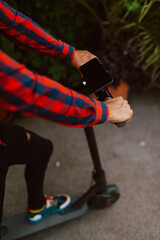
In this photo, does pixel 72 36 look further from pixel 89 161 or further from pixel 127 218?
pixel 127 218

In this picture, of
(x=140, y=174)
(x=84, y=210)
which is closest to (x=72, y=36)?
(x=140, y=174)

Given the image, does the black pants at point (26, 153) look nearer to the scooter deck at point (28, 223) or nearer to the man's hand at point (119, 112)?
the scooter deck at point (28, 223)

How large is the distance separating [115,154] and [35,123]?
2.98ft

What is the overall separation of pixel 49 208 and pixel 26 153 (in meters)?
0.64

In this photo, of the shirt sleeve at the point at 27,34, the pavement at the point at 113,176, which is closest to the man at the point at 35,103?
the shirt sleeve at the point at 27,34

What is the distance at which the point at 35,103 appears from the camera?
807 millimetres

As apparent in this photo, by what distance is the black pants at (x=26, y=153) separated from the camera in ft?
3.62

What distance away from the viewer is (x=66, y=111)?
88 cm

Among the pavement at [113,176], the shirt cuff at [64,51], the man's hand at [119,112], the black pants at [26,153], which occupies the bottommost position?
the pavement at [113,176]

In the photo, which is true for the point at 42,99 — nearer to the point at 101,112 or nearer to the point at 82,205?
the point at 101,112

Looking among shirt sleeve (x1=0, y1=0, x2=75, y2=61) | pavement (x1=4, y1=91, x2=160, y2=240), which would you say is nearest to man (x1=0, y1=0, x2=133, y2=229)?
shirt sleeve (x1=0, y1=0, x2=75, y2=61)

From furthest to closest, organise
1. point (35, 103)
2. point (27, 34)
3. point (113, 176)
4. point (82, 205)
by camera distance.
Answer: point (113, 176) → point (82, 205) → point (27, 34) → point (35, 103)

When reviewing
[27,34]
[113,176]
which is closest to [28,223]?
[113,176]

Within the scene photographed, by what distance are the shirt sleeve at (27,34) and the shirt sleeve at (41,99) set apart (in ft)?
1.62
